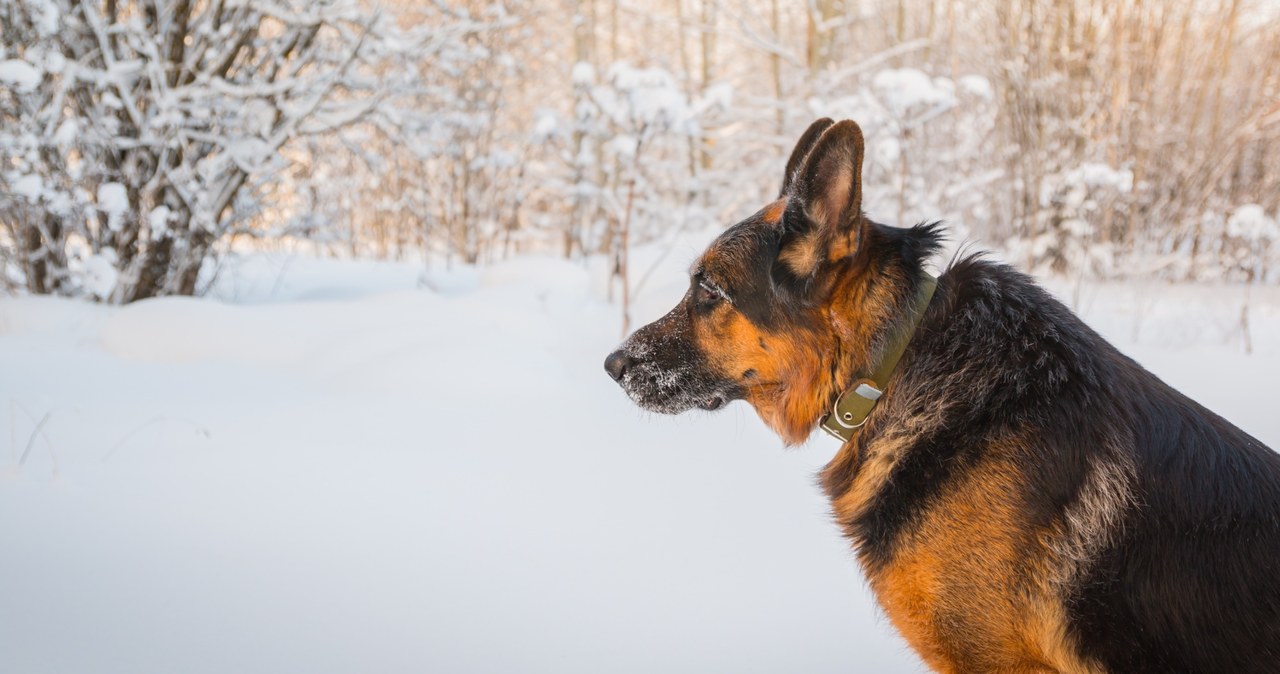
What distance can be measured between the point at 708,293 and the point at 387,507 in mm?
1926

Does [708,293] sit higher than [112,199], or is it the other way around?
[708,293]

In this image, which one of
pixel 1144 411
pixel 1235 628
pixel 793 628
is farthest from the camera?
pixel 793 628

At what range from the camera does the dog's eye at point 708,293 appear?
2412 millimetres

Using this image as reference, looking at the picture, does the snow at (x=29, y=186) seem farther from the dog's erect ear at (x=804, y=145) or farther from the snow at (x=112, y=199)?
the dog's erect ear at (x=804, y=145)

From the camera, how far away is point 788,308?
222 cm

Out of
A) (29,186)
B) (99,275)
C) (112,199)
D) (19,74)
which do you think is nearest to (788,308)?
(19,74)

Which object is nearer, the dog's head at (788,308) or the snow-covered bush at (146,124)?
the dog's head at (788,308)

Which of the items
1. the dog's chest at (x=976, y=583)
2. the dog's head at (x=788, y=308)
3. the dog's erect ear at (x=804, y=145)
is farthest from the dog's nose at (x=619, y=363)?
the dog's chest at (x=976, y=583)

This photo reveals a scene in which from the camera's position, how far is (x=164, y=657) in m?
2.22

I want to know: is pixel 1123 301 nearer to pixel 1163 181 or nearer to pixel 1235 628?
pixel 1163 181

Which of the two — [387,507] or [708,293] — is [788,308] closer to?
[708,293]

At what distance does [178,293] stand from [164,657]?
5.57m

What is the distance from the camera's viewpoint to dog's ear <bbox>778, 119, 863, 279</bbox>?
6.28ft

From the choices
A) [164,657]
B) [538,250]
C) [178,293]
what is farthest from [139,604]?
[538,250]
